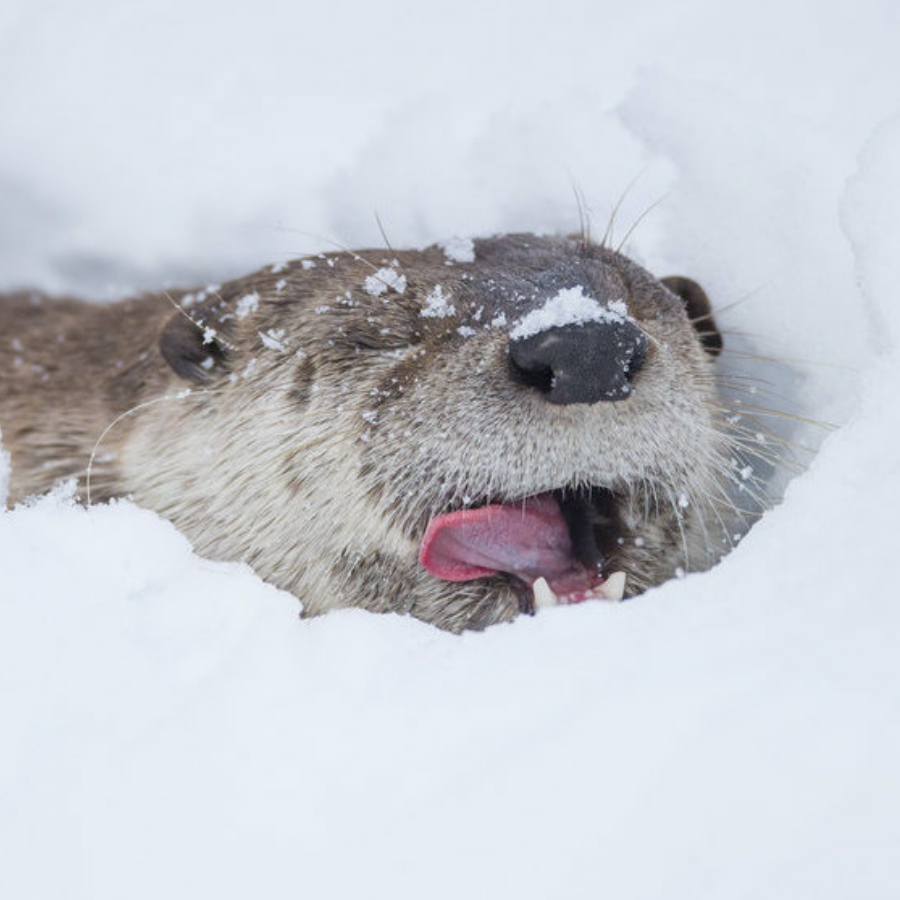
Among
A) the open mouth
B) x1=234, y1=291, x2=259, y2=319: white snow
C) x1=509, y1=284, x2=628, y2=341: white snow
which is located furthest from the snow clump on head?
the open mouth

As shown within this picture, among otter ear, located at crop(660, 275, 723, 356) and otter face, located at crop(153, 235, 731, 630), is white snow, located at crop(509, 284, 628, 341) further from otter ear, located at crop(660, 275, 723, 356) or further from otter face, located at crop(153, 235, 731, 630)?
otter ear, located at crop(660, 275, 723, 356)

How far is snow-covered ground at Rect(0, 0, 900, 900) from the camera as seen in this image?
1229 millimetres

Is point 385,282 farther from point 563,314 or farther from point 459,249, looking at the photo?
point 563,314

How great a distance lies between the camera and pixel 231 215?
357 cm

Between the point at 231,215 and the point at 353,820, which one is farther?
the point at 231,215

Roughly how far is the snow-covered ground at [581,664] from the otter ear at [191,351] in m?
0.38

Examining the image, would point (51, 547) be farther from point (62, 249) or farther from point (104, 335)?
point (62, 249)

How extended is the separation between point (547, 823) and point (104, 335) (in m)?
2.14

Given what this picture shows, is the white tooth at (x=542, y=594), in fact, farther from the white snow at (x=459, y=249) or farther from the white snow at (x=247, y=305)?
the white snow at (x=247, y=305)

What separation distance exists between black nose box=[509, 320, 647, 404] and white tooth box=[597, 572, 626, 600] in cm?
31

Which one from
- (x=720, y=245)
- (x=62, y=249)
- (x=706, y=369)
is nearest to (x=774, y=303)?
(x=720, y=245)

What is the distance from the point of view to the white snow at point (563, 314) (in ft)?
5.96

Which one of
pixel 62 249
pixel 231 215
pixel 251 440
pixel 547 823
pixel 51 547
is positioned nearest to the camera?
pixel 547 823

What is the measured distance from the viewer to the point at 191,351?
238cm
